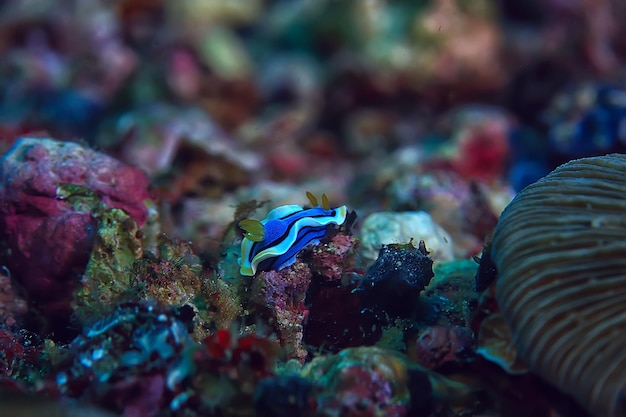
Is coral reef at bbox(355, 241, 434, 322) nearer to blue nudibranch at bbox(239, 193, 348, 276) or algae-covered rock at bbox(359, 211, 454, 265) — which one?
blue nudibranch at bbox(239, 193, 348, 276)

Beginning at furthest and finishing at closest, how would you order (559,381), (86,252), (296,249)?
(86,252)
(296,249)
(559,381)

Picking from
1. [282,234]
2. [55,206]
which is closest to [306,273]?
[282,234]

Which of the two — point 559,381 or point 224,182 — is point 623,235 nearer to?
point 559,381

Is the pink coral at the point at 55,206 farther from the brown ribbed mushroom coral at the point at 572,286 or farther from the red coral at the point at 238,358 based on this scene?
the brown ribbed mushroom coral at the point at 572,286

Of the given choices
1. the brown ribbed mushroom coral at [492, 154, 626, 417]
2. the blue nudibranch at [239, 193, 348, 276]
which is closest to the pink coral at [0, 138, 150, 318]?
the blue nudibranch at [239, 193, 348, 276]

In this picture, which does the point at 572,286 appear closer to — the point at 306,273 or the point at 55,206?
the point at 306,273

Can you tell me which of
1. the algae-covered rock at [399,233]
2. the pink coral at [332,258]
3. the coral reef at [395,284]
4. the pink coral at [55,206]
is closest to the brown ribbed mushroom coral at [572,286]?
the coral reef at [395,284]

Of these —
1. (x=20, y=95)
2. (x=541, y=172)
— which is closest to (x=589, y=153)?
(x=541, y=172)
